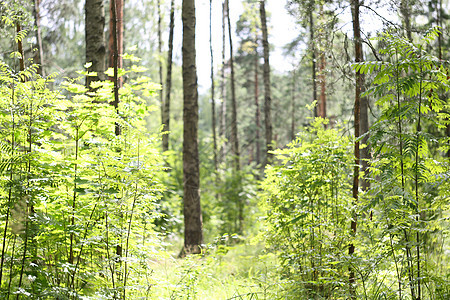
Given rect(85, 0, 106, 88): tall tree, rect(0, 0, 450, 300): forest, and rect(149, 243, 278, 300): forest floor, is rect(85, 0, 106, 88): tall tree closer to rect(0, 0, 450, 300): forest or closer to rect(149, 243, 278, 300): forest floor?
rect(0, 0, 450, 300): forest

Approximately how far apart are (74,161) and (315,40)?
3.86m

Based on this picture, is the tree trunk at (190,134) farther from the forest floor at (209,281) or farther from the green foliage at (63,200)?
the green foliage at (63,200)

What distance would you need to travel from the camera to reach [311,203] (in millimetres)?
4344

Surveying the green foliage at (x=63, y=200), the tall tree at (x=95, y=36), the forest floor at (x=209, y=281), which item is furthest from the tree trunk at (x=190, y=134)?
the green foliage at (x=63, y=200)

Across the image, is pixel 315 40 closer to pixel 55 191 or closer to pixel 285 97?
pixel 55 191

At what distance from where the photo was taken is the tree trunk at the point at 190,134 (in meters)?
7.65

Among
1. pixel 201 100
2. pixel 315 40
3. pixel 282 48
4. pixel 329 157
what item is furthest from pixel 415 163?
pixel 201 100

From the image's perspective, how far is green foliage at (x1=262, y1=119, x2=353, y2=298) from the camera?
4.07m

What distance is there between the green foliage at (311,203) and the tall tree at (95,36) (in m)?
3.35

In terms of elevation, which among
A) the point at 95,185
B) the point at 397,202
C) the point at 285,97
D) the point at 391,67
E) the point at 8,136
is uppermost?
the point at 285,97

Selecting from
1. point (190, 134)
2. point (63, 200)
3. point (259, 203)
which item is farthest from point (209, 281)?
point (190, 134)

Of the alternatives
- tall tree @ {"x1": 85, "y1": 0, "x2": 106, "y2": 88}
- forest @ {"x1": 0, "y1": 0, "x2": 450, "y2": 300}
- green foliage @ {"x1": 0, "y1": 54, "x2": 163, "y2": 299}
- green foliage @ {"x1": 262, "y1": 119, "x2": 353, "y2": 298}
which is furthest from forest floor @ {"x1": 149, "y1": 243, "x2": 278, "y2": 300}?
tall tree @ {"x1": 85, "y1": 0, "x2": 106, "y2": 88}

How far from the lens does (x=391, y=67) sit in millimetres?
3221

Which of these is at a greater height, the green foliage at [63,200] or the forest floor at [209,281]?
the green foliage at [63,200]
